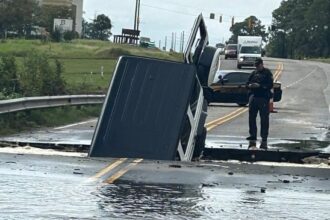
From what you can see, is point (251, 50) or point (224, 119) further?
point (251, 50)

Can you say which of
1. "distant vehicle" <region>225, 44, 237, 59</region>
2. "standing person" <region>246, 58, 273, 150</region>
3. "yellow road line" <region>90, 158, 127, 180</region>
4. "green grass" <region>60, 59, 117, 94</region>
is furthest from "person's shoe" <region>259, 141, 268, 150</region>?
"distant vehicle" <region>225, 44, 237, 59</region>

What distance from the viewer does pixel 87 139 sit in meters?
18.1

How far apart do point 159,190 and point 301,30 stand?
155269 mm

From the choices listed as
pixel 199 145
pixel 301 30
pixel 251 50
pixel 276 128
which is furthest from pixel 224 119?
pixel 301 30

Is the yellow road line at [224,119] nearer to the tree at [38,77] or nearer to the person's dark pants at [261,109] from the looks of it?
the person's dark pants at [261,109]

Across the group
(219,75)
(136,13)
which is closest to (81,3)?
(136,13)

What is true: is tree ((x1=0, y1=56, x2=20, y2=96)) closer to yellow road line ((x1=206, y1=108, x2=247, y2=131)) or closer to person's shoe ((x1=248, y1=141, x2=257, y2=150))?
yellow road line ((x1=206, y1=108, x2=247, y2=131))

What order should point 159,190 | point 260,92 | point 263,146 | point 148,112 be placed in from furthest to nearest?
1. point 260,92
2. point 263,146
3. point 148,112
4. point 159,190

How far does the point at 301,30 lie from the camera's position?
162 m

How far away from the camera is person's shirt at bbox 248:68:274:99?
1659cm

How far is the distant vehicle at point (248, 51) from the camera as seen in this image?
66.2 m

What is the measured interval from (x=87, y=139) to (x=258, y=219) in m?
9.99

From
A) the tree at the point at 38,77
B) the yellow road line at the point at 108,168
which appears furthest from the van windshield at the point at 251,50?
the yellow road line at the point at 108,168

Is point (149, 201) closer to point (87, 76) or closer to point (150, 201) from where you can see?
point (150, 201)
